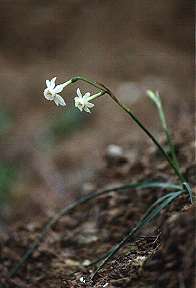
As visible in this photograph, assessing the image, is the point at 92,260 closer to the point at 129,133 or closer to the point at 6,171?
the point at 6,171

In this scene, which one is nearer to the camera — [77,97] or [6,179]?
[77,97]

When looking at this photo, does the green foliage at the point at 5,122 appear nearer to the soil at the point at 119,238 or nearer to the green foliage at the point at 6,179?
the green foliage at the point at 6,179

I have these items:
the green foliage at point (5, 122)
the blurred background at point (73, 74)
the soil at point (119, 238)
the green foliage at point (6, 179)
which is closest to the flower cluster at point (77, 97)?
the soil at point (119, 238)

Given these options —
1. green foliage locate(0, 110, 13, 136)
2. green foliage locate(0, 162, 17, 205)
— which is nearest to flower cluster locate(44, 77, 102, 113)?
green foliage locate(0, 162, 17, 205)

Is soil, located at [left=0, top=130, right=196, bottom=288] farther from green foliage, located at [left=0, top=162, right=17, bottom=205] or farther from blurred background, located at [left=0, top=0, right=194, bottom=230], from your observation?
green foliage, located at [left=0, top=162, right=17, bottom=205]

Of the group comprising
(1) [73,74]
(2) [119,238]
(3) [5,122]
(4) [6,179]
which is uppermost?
(1) [73,74]

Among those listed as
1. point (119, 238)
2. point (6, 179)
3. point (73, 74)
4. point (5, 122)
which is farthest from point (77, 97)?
point (73, 74)

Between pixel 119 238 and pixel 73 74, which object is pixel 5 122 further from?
pixel 119 238
